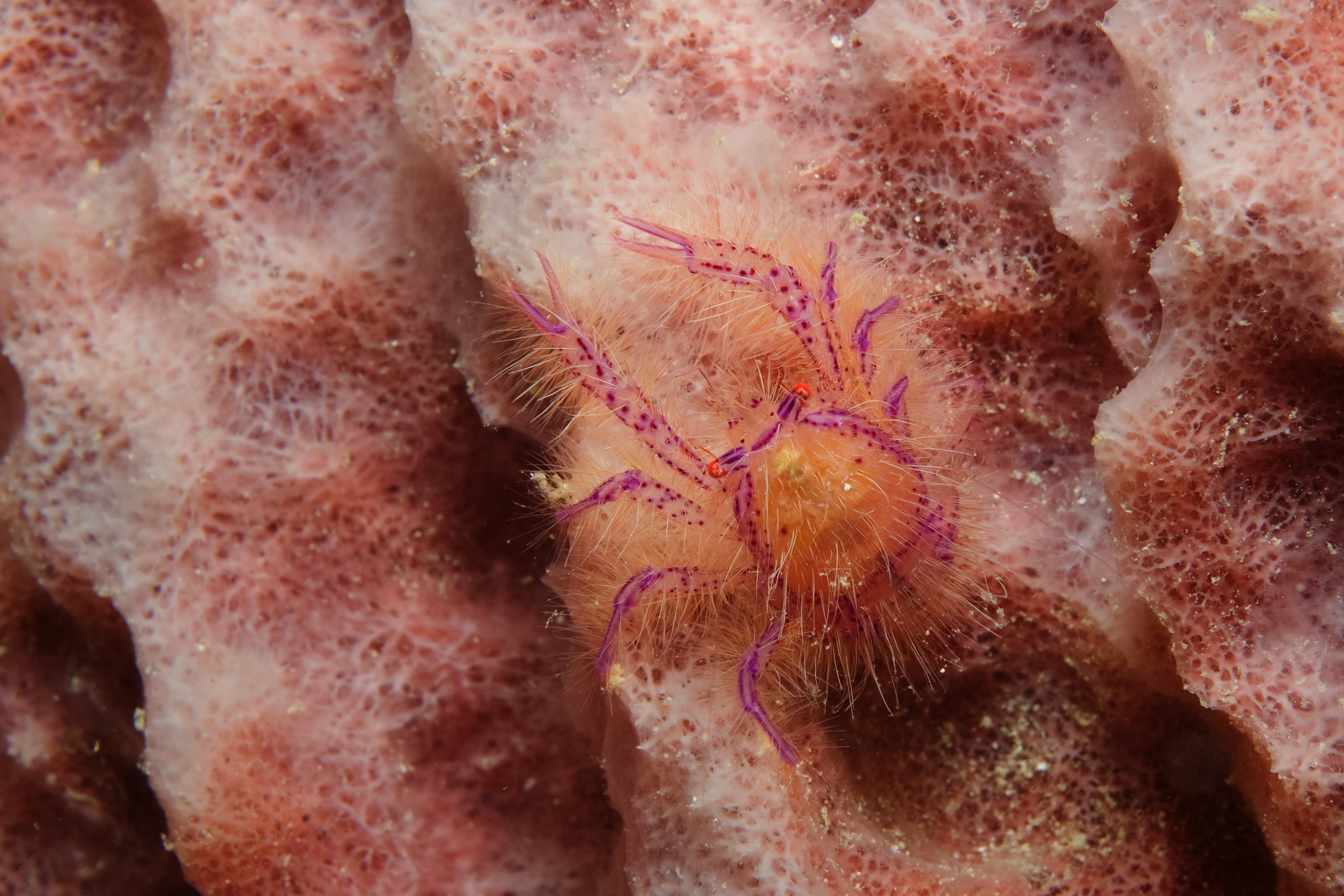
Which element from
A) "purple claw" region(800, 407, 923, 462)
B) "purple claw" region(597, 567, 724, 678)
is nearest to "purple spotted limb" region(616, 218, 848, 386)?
"purple claw" region(800, 407, 923, 462)

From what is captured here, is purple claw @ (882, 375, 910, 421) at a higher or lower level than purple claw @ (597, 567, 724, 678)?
higher

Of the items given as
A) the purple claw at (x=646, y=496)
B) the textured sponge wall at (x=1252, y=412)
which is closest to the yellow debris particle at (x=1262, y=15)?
the textured sponge wall at (x=1252, y=412)

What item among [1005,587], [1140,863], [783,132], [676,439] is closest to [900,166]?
[783,132]

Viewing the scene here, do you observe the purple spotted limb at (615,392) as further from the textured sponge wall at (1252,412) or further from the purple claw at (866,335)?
the textured sponge wall at (1252,412)

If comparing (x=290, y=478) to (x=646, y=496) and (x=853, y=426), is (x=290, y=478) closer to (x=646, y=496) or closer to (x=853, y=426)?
(x=646, y=496)

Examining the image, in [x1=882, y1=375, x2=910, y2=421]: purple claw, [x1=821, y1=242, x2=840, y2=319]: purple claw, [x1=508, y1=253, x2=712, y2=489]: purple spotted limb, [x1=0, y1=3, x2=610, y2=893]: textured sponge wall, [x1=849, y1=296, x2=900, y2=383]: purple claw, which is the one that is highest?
[x1=821, y1=242, x2=840, y2=319]: purple claw

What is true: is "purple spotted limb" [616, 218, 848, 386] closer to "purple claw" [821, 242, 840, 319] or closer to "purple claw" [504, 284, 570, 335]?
"purple claw" [821, 242, 840, 319]

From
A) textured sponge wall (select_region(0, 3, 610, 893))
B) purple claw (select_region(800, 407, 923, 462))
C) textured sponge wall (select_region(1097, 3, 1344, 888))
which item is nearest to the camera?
textured sponge wall (select_region(1097, 3, 1344, 888))

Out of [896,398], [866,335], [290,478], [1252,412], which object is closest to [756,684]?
[896,398]
